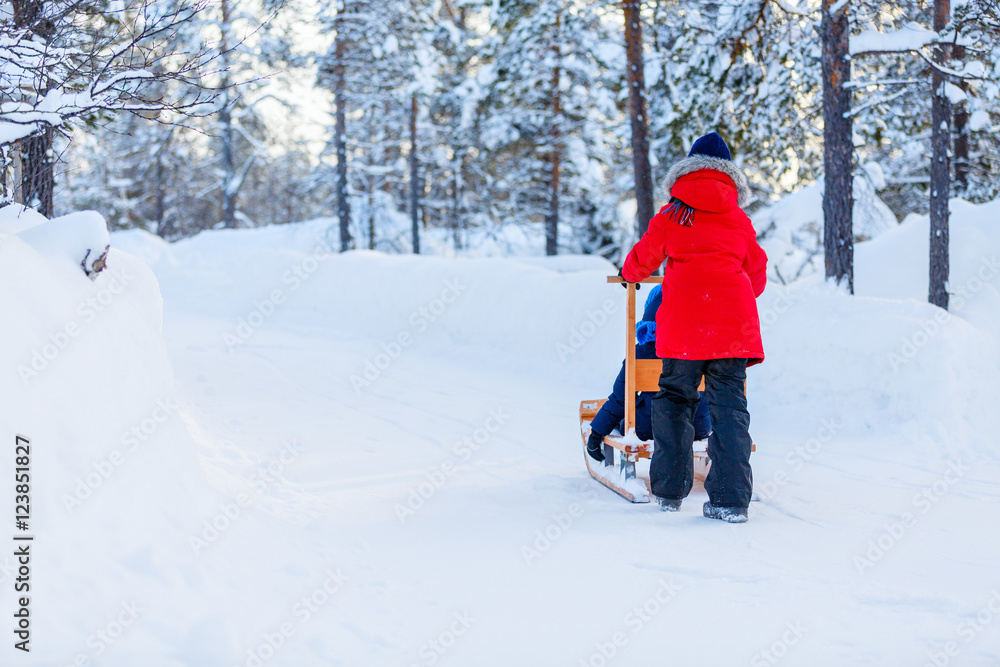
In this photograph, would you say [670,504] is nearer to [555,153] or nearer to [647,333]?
[647,333]

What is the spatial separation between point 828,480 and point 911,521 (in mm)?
867

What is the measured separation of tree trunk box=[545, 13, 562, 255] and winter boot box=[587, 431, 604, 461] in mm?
14278

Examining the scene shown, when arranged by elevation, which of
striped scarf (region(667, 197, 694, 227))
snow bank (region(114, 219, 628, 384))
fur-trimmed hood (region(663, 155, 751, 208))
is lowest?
snow bank (region(114, 219, 628, 384))

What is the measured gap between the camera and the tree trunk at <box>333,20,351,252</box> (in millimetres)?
20406

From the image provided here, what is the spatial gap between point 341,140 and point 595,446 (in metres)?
18.1

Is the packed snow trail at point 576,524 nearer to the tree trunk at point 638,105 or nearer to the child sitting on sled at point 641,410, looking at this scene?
the child sitting on sled at point 641,410

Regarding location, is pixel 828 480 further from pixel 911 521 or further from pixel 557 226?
pixel 557 226

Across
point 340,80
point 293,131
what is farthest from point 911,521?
point 293,131

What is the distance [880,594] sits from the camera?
2951 millimetres

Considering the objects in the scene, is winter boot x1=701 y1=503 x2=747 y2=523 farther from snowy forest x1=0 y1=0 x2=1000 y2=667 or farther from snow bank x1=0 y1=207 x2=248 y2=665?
snow bank x1=0 y1=207 x2=248 y2=665

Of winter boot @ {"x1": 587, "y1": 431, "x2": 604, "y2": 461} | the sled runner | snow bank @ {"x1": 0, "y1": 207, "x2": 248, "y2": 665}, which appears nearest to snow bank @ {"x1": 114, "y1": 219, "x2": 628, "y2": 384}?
winter boot @ {"x1": 587, "y1": 431, "x2": 604, "y2": 461}

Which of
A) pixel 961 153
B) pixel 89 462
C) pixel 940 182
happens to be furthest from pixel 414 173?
pixel 89 462

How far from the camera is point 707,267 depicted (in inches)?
152

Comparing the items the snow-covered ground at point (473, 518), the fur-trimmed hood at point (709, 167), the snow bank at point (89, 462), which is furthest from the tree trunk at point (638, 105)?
the snow bank at point (89, 462)
